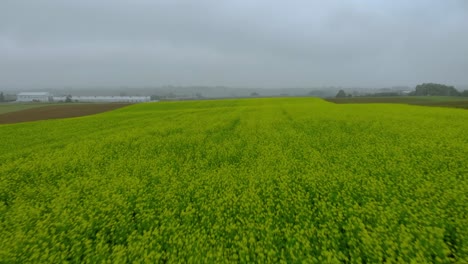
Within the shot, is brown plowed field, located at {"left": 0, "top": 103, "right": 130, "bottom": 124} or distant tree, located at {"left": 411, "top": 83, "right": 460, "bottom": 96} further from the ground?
distant tree, located at {"left": 411, "top": 83, "right": 460, "bottom": 96}

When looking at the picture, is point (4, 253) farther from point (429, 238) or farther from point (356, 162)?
point (356, 162)

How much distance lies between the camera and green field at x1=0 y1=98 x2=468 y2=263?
14.0 ft

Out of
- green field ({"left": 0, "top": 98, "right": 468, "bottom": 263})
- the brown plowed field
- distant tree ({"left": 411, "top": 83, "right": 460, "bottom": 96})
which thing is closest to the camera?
Answer: green field ({"left": 0, "top": 98, "right": 468, "bottom": 263})

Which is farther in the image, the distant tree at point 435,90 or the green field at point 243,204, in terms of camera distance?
the distant tree at point 435,90

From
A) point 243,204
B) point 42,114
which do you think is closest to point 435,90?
point 243,204

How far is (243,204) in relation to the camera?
576 cm

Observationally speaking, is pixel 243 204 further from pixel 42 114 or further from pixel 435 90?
pixel 435 90

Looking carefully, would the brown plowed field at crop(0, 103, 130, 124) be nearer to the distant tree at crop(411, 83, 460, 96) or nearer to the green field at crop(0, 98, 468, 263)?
the green field at crop(0, 98, 468, 263)

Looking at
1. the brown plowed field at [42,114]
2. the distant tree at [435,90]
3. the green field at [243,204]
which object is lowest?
the green field at [243,204]

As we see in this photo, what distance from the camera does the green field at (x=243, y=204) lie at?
427 cm

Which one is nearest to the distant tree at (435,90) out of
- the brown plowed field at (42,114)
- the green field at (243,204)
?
the green field at (243,204)

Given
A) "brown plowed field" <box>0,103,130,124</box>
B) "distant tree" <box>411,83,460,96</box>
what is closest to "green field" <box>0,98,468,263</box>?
"brown plowed field" <box>0,103,130,124</box>

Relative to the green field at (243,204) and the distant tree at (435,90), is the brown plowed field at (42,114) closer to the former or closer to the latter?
the green field at (243,204)

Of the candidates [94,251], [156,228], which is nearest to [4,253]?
[94,251]
